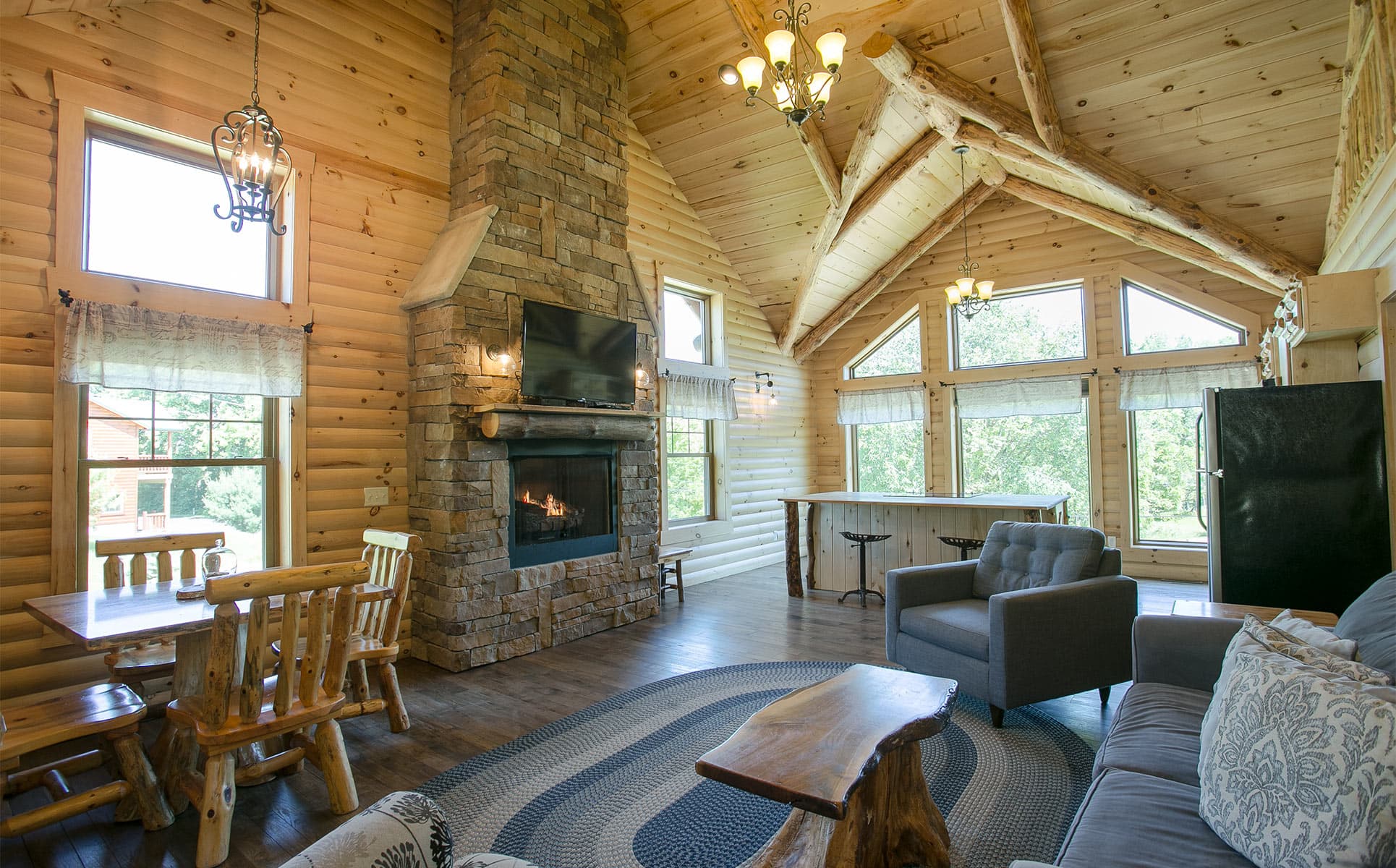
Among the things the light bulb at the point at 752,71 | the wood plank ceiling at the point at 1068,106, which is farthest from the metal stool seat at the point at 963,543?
the light bulb at the point at 752,71

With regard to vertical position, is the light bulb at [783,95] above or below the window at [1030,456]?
above

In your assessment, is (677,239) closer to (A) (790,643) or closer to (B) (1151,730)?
(A) (790,643)

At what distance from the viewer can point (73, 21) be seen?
321 cm

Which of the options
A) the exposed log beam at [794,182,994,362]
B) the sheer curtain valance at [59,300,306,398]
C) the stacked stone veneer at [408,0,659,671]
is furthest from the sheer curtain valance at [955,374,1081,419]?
the sheer curtain valance at [59,300,306,398]

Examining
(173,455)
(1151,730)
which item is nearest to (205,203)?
(173,455)

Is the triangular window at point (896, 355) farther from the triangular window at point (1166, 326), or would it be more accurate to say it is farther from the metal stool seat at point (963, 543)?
the metal stool seat at point (963, 543)

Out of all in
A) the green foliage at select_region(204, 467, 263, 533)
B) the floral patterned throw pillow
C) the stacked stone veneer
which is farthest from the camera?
the stacked stone veneer

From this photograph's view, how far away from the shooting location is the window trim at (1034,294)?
7.05m

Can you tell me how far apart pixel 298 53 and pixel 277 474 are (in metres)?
2.54

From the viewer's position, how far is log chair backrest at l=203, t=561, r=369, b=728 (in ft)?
7.25

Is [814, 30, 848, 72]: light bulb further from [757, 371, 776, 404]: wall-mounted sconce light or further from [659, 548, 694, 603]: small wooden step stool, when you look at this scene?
[757, 371, 776, 404]: wall-mounted sconce light

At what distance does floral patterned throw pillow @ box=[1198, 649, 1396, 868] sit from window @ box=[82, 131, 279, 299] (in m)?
4.30

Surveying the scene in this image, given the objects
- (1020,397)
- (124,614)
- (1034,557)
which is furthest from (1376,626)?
(1020,397)

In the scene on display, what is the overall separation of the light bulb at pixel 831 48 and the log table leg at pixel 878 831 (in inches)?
121
